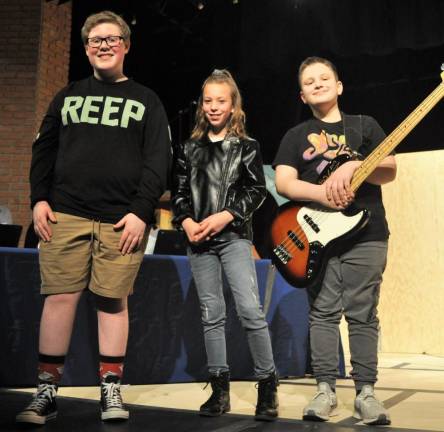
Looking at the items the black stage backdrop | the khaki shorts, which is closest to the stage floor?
the khaki shorts

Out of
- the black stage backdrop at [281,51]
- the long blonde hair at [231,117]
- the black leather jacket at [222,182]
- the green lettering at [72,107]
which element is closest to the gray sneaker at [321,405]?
the black leather jacket at [222,182]

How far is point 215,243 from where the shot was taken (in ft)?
7.11

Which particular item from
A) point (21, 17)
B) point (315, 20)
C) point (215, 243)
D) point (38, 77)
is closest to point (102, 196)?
point (215, 243)

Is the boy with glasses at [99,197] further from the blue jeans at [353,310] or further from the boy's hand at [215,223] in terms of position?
the blue jeans at [353,310]

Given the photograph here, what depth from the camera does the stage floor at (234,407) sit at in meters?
1.87

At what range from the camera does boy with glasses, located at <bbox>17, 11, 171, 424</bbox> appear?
2.02 m

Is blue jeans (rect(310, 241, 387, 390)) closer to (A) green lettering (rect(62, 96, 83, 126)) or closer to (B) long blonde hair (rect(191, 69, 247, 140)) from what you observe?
(B) long blonde hair (rect(191, 69, 247, 140))

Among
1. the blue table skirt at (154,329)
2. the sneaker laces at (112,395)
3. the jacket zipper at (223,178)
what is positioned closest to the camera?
the sneaker laces at (112,395)

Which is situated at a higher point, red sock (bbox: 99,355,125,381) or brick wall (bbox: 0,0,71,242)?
brick wall (bbox: 0,0,71,242)

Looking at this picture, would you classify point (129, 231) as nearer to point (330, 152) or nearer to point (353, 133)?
point (330, 152)

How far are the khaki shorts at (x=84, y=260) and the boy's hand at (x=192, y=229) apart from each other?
0.24 m

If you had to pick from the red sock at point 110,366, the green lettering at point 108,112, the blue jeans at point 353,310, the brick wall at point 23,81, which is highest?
the brick wall at point 23,81

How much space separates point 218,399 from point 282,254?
0.57 metres

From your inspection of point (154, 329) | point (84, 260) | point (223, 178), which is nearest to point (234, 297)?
point (223, 178)
